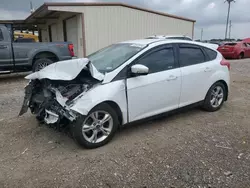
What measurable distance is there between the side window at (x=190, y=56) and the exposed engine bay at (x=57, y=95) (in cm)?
179

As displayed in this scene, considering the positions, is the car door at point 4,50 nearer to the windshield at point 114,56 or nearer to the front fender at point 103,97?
the windshield at point 114,56

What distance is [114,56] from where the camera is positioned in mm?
3900

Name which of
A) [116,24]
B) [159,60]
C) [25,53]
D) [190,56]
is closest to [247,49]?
[116,24]

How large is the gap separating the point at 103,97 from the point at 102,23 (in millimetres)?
10287

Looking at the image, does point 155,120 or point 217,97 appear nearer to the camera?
point 155,120

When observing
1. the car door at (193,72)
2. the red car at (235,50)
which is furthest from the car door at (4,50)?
the red car at (235,50)

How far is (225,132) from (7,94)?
19.0 ft

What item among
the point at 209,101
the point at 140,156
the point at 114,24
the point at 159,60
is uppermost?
the point at 114,24

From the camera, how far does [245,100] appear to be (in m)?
5.70

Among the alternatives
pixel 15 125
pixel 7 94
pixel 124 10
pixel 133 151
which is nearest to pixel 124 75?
pixel 133 151

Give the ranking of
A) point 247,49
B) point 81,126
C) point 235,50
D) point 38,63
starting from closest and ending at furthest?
point 81,126 < point 38,63 < point 235,50 < point 247,49

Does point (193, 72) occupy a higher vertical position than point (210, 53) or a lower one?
lower

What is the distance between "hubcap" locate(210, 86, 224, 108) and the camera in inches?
185

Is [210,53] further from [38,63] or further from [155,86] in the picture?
[38,63]
